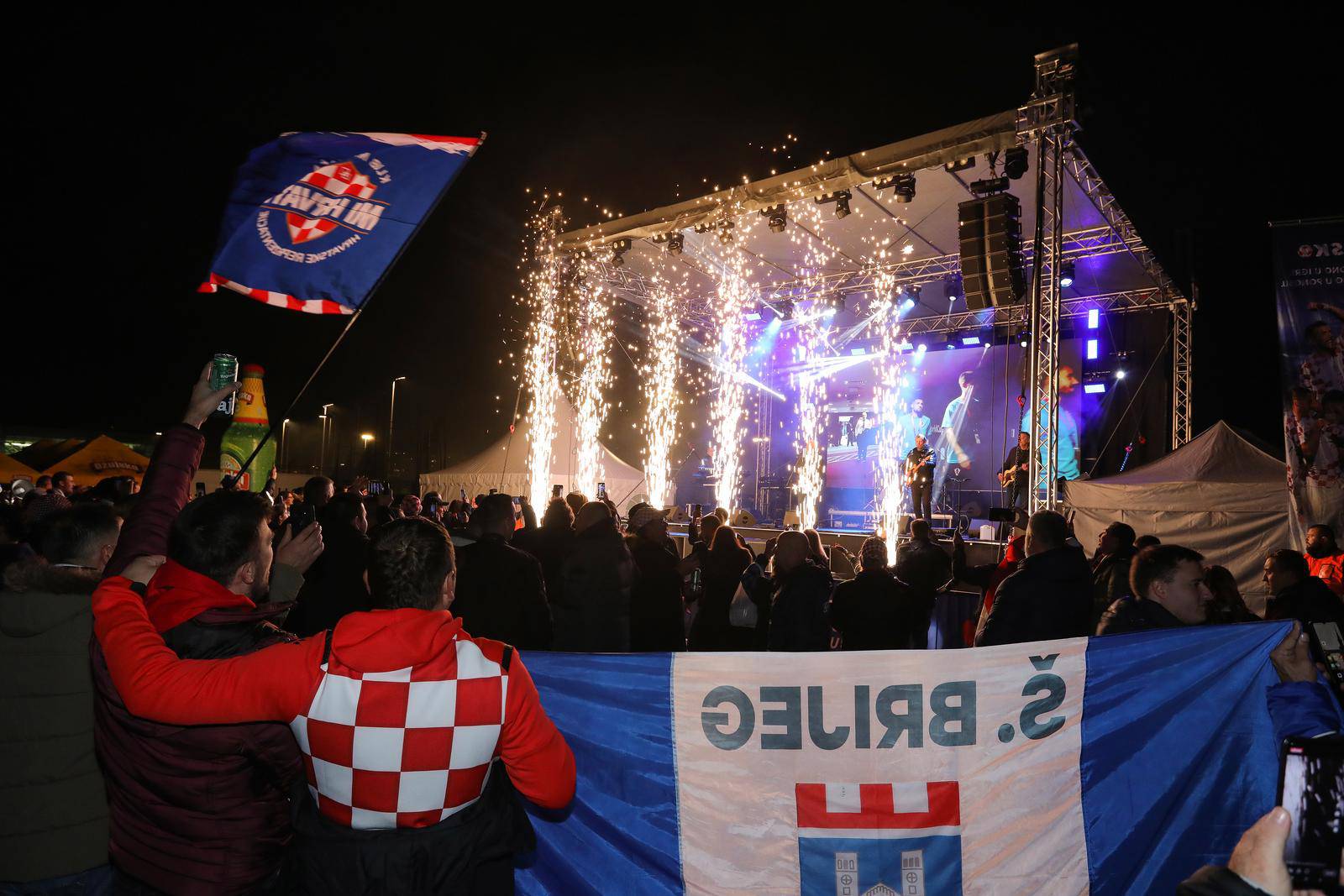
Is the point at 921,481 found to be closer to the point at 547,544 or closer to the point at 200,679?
the point at 547,544

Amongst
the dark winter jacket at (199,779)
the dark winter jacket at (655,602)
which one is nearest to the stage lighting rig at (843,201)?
the dark winter jacket at (655,602)

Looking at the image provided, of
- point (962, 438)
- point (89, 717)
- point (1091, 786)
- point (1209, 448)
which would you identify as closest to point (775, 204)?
point (1209, 448)

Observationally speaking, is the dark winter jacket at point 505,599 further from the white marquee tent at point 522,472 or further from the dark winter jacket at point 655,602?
the white marquee tent at point 522,472

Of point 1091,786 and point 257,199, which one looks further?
point 257,199

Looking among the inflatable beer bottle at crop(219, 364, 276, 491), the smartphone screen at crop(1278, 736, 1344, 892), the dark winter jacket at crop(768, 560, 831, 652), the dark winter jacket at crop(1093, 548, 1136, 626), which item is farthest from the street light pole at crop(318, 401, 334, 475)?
the smartphone screen at crop(1278, 736, 1344, 892)

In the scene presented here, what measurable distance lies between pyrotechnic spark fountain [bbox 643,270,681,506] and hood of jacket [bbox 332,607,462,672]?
724 inches

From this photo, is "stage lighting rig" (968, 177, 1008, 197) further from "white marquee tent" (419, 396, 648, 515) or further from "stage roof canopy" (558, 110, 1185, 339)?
"white marquee tent" (419, 396, 648, 515)

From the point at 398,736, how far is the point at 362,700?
116mm

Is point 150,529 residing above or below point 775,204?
below

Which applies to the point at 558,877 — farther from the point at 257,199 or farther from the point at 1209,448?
the point at 1209,448

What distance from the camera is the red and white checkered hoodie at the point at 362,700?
1.72m

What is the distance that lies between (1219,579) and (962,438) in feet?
48.1

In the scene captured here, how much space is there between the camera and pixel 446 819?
1.81 metres

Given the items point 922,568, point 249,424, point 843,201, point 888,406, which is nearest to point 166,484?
point 922,568
